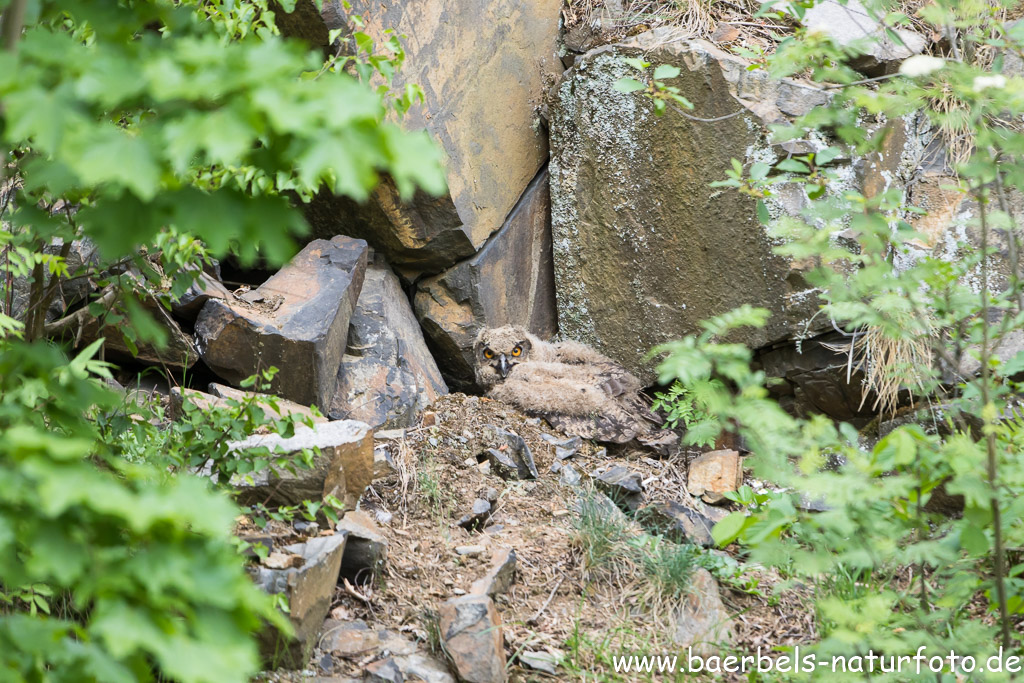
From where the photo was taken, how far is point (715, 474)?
409 centimetres

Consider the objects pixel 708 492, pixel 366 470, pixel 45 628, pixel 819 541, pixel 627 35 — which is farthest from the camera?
pixel 627 35

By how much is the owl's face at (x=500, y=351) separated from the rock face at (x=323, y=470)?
6.03 ft

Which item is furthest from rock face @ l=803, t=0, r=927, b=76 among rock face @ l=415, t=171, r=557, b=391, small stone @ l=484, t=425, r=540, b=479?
small stone @ l=484, t=425, r=540, b=479

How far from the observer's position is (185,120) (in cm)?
99

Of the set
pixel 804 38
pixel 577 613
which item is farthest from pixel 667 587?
pixel 804 38

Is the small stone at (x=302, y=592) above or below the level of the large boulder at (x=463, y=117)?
below

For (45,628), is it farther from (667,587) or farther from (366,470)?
(667,587)

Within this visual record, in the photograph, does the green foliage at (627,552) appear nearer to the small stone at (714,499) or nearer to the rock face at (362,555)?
the small stone at (714,499)

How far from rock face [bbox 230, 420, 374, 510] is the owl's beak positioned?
180 cm

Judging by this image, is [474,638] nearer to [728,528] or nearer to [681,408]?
[728,528]

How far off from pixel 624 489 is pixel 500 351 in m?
1.65

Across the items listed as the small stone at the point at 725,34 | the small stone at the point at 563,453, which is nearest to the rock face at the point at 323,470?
the small stone at the point at 563,453

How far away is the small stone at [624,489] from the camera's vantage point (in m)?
3.61

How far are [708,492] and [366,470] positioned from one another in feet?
6.12
